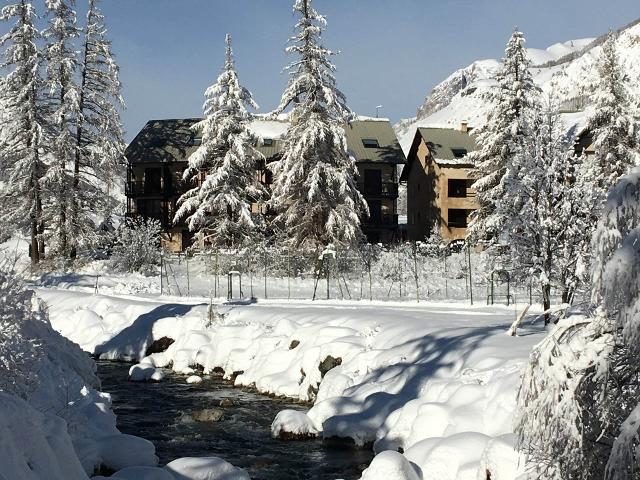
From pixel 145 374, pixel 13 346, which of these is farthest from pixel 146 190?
pixel 13 346

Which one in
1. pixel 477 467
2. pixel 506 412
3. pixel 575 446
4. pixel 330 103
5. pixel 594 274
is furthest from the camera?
pixel 330 103

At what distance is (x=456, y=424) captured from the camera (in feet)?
36.7

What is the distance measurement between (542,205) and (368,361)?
5.94m

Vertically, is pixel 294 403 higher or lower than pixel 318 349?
lower

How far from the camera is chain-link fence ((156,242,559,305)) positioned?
102ft

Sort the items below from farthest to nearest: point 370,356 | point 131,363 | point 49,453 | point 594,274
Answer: point 131,363 → point 370,356 → point 49,453 → point 594,274

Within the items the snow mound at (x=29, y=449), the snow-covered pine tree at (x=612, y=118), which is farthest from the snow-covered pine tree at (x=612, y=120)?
the snow mound at (x=29, y=449)

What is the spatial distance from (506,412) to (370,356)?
564 cm

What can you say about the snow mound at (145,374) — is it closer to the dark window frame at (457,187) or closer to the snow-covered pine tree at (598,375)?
the snow-covered pine tree at (598,375)

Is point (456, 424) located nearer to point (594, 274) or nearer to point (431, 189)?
point (594, 274)

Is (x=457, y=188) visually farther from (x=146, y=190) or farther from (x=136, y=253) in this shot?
(x=136, y=253)

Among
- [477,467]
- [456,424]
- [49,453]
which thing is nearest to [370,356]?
[456,424]

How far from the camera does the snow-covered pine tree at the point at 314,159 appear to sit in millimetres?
36281

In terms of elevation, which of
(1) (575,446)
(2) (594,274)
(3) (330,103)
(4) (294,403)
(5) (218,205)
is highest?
(3) (330,103)
